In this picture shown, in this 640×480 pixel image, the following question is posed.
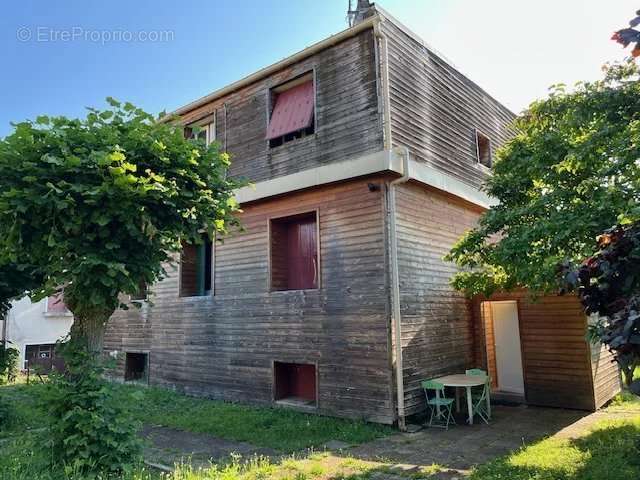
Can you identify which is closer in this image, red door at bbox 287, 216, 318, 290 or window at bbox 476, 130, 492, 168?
red door at bbox 287, 216, 318, 290

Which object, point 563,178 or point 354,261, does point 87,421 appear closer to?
point 354,261

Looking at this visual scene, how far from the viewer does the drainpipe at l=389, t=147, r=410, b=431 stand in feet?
25.9

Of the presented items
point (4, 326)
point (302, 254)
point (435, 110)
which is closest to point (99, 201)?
point (302, 254)

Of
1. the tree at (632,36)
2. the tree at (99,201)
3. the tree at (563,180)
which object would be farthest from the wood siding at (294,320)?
the tree at (632,36)

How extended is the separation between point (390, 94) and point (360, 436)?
6150 millimetres

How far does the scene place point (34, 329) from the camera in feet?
62.2

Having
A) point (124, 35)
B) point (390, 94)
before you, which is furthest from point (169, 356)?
point (390, 94)

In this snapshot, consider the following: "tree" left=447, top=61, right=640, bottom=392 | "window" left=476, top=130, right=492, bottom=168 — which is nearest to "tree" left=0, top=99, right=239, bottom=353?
"tree" left=447, top=61, right=640, bottom=392

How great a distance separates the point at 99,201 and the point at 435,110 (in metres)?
7.77

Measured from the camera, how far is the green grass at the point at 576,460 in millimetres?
5102

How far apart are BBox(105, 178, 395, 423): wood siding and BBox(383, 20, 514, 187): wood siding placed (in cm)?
170

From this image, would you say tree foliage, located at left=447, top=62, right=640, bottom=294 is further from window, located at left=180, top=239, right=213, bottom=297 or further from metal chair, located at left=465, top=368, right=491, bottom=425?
window, located at left=180, top=239, right=213, bottom=297

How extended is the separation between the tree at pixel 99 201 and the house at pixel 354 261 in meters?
3.65

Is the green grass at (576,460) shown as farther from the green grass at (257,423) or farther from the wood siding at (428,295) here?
the wood siding at (428,295)
